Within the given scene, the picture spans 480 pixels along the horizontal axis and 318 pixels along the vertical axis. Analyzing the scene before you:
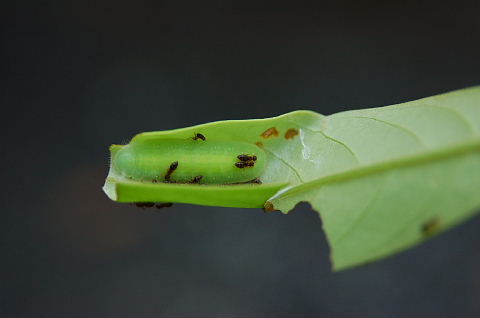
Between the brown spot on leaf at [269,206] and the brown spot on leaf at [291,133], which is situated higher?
the brown spot on leaf at [291,133]

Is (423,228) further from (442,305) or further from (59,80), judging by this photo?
(59,80)

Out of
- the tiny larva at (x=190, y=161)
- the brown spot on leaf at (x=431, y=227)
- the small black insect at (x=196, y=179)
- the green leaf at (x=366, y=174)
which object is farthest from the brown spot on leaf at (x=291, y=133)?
the brown spot on leaf at (x=431, y=227)

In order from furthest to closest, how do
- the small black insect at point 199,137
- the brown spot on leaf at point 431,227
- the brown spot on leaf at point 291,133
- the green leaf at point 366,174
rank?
1. the brown spot on leaf at point 291,133
2. the small black insect at point 199,137
3. the green leaf at point 366,174
4. the brown spot on leaf at point 431,227

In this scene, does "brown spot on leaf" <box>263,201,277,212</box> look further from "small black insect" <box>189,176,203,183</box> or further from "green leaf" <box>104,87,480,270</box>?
"small black insect" <box>189,176,203,183</box>

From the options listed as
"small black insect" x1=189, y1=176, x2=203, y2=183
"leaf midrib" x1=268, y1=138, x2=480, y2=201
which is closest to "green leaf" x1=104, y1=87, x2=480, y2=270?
"leaf midrib" x1=268, y1=138, x2=480, y2=201

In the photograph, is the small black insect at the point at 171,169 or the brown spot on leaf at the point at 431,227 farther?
the small black insect at the point at 171,169

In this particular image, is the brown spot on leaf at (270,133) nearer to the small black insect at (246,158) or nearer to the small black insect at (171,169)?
the small black insect at (246,158)

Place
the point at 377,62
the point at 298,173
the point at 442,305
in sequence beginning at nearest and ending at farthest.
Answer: the point at 298,173, the point at 442,305, the point at 377,62

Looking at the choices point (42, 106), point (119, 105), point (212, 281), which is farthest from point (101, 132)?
point (212, 281)
